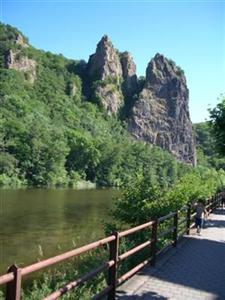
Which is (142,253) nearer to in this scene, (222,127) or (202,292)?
(202,292)

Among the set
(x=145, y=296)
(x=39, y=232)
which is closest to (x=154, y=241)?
(x=145, y=296)

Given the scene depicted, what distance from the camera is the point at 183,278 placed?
1052cm

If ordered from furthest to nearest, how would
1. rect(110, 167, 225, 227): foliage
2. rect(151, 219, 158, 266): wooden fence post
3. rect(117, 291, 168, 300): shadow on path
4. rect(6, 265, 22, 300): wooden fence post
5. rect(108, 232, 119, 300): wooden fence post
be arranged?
rect(110, 167, 225, 227): foliage
rect(151, 219, 158, 266): wooden fence post
rect(117, 291, 168, 300): shadow on path
rect(108, 232, 119, 300): wooden fence post
rect(6, 265, 22, 300): wooden fence post

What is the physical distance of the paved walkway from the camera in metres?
9.10

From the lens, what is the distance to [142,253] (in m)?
13.9

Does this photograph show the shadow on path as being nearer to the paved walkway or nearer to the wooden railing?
the paved walkway

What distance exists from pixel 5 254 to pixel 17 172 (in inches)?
3023

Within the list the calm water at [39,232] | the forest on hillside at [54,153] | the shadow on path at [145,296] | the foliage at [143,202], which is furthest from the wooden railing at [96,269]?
the forest on hillside at [54,153]

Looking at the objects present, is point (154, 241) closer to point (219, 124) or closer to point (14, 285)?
point (14, 285)

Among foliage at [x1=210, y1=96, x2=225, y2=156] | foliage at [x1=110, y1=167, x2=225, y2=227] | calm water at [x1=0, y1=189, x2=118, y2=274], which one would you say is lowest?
calm water at [x1=0, y1=189, x2=118, y2=274]

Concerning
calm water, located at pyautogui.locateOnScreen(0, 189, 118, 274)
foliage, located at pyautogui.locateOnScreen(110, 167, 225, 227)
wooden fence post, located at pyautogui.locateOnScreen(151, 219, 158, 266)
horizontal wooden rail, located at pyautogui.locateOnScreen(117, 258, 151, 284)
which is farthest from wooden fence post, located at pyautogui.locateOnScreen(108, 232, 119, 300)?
calm water, located at pyautogui.locateOnScreen(0, 189, 118, 274)

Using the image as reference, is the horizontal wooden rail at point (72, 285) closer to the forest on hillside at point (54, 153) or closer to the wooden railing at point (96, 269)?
the wooden railing at point (96, 269)

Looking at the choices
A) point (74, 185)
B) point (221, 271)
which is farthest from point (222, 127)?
point (74, 185)

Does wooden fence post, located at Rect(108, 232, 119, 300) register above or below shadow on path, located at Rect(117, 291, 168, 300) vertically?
above
